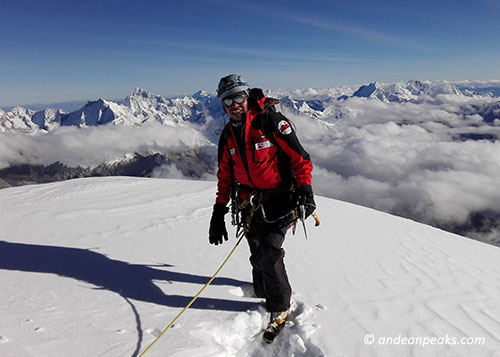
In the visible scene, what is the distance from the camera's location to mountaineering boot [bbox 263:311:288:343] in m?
3.47

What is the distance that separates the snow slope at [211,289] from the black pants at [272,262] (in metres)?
0.35

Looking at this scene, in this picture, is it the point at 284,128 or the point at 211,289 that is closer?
the point at 284,128

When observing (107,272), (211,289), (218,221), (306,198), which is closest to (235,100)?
(306,198)

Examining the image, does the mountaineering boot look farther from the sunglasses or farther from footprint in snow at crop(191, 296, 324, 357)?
the sunglasses

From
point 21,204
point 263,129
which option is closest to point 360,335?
point 263,129

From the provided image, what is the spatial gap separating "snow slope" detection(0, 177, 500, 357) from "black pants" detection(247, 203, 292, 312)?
0.35 metres

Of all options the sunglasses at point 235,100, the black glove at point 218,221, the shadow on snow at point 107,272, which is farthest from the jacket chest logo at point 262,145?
the shadow on snow at point 107,272

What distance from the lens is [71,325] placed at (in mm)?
3346

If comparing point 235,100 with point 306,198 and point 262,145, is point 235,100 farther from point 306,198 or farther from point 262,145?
point 306,198

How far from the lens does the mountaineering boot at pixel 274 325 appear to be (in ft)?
11.4

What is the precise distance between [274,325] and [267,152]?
224 cm

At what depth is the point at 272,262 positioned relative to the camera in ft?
12.3

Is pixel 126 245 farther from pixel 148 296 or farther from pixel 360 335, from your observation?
pixel 360 335

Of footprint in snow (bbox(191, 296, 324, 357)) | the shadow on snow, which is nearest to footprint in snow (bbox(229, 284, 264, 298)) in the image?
the shadow on snow
